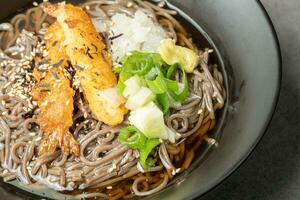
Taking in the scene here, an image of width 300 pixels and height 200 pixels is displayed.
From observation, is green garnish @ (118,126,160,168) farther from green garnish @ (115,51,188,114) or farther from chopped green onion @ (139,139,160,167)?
green garnish @ (115,51,188,114)

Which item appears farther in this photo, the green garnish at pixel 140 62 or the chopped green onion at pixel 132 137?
the green garnish at pixel 140 62

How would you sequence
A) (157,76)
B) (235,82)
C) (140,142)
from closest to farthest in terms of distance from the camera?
(140,142) < (157,76) < (235,82)

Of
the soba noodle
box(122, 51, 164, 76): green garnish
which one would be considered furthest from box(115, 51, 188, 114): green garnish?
the soba noodle

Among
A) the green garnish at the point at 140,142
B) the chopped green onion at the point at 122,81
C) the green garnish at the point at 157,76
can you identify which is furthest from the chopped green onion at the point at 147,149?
the chopped green onion at the point at 122,81

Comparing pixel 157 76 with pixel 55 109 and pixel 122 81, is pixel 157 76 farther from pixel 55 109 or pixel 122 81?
pixel 55 109

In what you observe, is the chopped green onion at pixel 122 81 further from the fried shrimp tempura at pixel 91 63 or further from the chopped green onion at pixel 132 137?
the chopped green onion at pixel 132 137

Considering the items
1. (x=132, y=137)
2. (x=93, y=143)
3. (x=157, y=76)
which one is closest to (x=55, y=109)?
(x=93, y=143)
